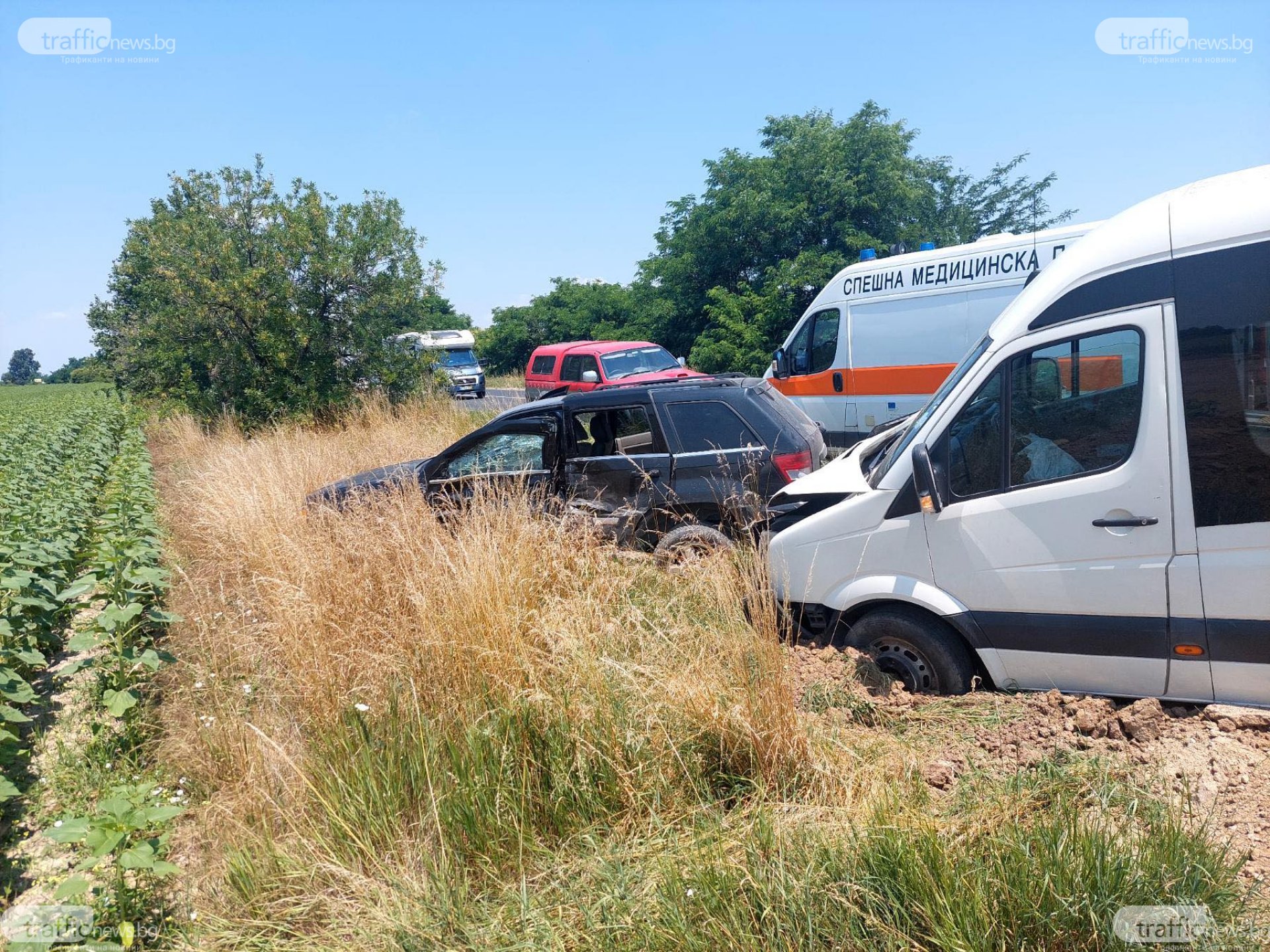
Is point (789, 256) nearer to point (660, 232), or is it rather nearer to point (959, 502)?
point (660, 232)

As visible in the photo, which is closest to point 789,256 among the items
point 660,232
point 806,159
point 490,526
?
point 806,159

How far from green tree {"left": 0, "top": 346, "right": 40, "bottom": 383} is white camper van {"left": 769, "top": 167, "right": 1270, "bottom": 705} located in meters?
178

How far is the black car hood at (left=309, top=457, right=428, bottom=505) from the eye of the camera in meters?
7.21

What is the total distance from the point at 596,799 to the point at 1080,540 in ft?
8.04

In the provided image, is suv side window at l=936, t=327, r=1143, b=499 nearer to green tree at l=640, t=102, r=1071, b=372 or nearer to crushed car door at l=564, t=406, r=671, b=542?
crushed car door at l=564, t=406, r=671, b=542

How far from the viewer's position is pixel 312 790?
3711 millimetres

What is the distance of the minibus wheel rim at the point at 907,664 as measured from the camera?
14.1 feet

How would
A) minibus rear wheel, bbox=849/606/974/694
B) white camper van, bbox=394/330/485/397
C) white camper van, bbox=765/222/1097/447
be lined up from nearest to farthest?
minibus rear wheel, bbox=849/606/974/694
white camper van, bbox=765/222/1097/447
white camper van, bbox=394/330/485/397

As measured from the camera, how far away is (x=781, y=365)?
44.3 feet

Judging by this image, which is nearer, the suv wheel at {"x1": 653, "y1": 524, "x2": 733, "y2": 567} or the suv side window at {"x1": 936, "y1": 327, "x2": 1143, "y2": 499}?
the suv side window at {"x1": 936, "y1": 327, "x2": 1143, "y2": 499}

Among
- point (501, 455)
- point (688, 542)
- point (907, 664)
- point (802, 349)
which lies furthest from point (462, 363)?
point (907, 664)

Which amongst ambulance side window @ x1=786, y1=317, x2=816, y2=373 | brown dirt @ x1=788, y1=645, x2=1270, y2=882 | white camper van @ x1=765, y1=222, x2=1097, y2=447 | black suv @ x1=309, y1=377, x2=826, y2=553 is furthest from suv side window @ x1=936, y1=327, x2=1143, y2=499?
ambulance side window @ x1=786, y1=317, x2=816, y2=373

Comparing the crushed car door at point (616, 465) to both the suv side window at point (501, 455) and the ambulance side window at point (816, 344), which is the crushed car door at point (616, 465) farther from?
the ambulance side window at point (816, 344)

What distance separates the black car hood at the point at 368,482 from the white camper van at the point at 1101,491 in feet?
13.6
